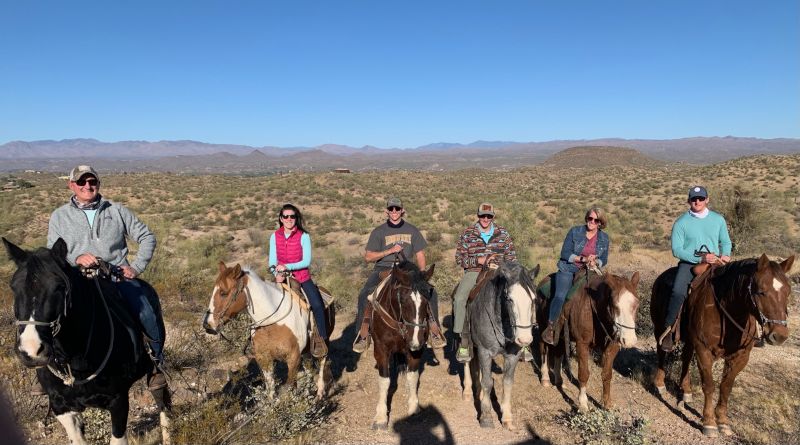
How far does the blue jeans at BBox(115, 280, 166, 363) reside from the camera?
4.66 metres

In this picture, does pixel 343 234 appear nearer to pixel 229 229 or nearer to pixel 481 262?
pixel 229 229

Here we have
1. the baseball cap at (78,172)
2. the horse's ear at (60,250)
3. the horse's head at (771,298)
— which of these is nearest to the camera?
the horse's ear at (60,250)

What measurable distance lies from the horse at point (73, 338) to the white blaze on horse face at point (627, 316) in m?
5.45

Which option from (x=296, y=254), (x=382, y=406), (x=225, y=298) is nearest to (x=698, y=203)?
(x=382, y=406)

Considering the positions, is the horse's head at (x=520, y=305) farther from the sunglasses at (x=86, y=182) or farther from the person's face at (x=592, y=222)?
the sunglasses at (x=86, y=182)

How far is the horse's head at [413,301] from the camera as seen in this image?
5.03 metres

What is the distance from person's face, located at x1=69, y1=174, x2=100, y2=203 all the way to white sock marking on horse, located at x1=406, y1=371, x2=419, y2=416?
4375mm

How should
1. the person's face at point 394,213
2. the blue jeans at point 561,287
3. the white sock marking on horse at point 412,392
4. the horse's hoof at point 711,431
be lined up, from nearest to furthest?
the horse's hoof at point 711,431, the white sock marking on horse at point 412,392, the blue jeans at point 561,287, the person's face at point 394,213

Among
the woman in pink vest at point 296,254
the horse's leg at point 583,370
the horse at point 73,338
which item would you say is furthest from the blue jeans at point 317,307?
the horse's leg at point 583,370

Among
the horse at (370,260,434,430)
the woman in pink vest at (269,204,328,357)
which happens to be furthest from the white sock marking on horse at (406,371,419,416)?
the woman in pink vest at (269,204,328,357)

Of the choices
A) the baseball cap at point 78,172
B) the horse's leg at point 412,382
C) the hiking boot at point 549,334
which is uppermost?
the baseball cap at point 78,172

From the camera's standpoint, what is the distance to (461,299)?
6582mm

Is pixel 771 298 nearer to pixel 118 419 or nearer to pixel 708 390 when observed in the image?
pixel 708 390

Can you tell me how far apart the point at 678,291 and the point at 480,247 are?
Answer: 9.35 ft
